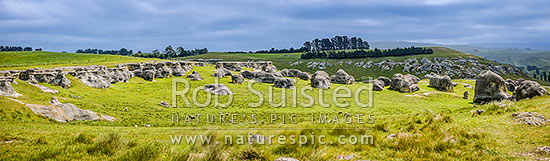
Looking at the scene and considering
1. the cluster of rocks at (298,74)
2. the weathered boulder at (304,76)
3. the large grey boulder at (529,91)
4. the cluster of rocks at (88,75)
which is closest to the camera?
the large grey boulder at (529,91)

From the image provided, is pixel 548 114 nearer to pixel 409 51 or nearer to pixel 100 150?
pixel 100 150

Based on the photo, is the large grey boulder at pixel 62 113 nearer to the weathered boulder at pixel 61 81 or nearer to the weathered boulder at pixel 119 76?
the weathered boulder at pixel 61 81

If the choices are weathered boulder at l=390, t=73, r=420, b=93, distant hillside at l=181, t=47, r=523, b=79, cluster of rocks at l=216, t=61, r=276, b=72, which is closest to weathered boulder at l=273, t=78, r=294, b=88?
weathered boulder at l=390, t=73, r=420, b=93

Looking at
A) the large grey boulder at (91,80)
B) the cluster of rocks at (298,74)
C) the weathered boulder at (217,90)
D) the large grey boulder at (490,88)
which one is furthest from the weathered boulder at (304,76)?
the large grey boulder at (91,80)

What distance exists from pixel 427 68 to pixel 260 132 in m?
146

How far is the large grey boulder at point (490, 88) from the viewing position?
36.7m

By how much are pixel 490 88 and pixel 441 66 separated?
11385 cm

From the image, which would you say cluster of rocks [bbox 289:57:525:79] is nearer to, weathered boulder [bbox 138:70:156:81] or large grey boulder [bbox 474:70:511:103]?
weathered boulder [bbox 138:70:156:81]

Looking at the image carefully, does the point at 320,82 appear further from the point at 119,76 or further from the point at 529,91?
the point at 119,76

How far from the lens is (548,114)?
45.7 ft

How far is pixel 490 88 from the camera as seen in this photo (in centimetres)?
3750

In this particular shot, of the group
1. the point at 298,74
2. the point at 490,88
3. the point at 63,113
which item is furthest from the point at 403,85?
the point at 63,113

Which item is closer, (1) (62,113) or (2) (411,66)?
(1) (62,113)

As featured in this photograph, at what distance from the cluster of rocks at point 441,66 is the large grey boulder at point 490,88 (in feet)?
338
